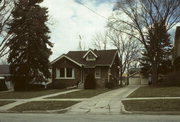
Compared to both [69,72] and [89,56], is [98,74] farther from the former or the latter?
[69,72]

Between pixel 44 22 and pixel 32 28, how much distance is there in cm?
272

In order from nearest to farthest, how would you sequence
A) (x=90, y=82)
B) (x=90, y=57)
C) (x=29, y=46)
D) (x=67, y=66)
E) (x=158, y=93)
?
1. (x=158, y=93)
2. (x=29, y=46)
3. (x=90, y=82)
4. (x=67, y=66)
5. (x=90, y=57)

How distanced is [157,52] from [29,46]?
18.7 metres

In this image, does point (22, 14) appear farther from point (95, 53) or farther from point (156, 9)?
point (156, 9)

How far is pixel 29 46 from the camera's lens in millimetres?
34719

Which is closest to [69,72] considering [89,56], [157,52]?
[89,56]

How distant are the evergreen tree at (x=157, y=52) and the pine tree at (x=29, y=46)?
15.7 metres

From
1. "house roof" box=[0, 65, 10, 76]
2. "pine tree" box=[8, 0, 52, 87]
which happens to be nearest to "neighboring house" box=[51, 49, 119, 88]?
"pine tree" box=[8, 0, 52, 87]

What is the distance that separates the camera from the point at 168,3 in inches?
1499

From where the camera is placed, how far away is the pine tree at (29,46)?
34.2 metres

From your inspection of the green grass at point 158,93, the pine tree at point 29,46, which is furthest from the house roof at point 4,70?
the green grass at point 158,93

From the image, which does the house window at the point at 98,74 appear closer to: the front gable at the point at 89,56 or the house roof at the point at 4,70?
the front gable at the point at 89,56

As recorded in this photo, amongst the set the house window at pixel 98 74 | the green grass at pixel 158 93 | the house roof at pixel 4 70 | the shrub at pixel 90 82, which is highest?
the house roof at pixel 4 70

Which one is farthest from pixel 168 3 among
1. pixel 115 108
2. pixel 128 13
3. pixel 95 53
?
pixel 115 108
